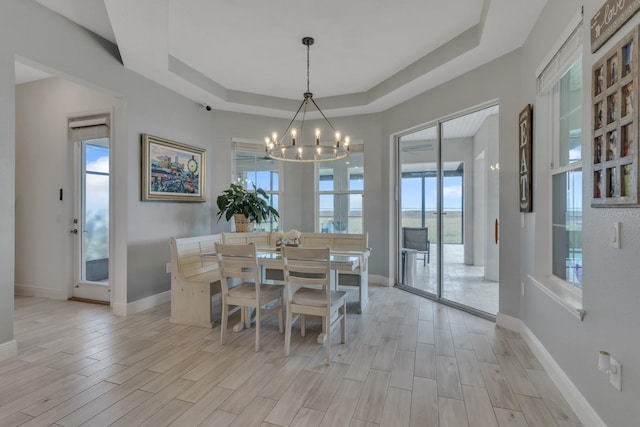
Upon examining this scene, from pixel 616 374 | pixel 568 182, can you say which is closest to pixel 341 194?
pixel 568 182

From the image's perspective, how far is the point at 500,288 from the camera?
3.31m

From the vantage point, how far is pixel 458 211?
4.18 metres

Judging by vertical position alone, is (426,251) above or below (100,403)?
above

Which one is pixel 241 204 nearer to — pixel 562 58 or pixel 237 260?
pixel 237 260

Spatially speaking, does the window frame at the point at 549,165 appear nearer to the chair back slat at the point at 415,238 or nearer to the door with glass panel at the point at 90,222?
the chair back slat at the point at 415,238

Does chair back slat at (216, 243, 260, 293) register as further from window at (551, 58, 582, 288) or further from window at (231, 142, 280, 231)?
window at (231, 142, 280, 231)

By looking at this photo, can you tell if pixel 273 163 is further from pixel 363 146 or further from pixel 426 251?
pixel 426 251

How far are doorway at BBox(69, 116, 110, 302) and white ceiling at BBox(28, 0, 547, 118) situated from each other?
55.5 inches

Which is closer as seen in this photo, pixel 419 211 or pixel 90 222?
pixel 90 222

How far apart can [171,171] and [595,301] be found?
14.6 feet

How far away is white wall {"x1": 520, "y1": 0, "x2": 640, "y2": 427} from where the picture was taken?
141 cm

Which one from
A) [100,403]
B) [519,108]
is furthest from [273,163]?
[100,403]

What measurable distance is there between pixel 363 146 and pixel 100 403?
15.0 ft

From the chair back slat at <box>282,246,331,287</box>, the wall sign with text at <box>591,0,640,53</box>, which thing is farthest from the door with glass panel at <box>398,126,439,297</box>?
the wall sign with text at <box>591,0,640,53</box>
